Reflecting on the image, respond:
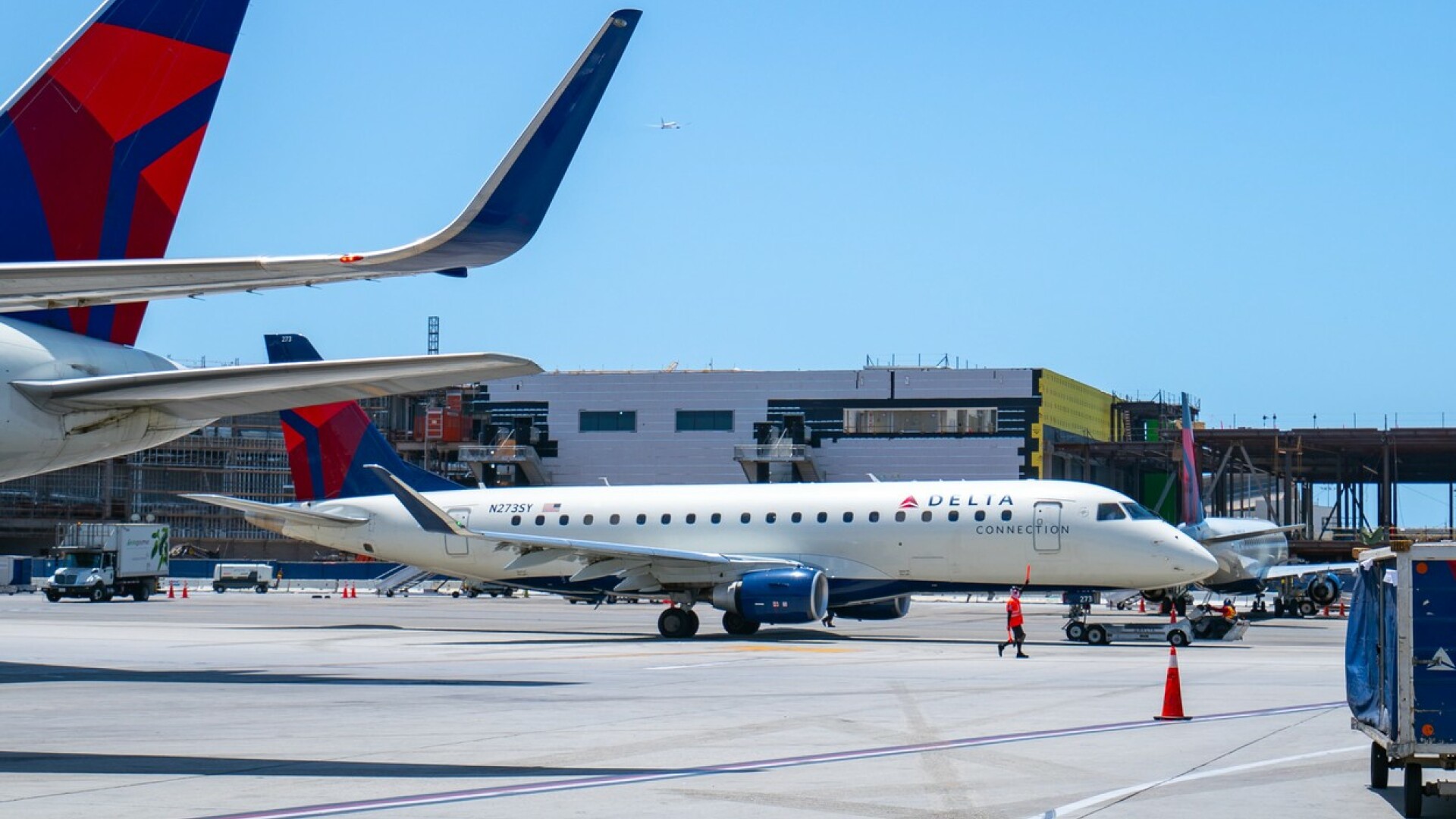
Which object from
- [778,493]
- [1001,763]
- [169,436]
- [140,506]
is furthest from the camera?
[140,506]

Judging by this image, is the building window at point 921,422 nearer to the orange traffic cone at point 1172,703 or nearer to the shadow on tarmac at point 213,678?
the shadow on tarmac at point 213,678

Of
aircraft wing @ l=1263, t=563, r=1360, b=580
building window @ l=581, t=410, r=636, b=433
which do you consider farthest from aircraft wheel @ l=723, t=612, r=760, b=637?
building window @ l=581, t=410, r=636, b=433

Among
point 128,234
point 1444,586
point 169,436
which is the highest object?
point 128,234

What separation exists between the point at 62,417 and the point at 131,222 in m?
2.91

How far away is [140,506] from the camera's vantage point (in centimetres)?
10588

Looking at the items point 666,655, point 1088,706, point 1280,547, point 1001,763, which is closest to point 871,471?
point 1280,547

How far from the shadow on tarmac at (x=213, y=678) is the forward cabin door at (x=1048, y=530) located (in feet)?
46.7

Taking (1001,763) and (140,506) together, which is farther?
(140,506)

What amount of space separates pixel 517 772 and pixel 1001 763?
163 inches

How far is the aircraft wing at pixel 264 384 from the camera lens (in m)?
13.5

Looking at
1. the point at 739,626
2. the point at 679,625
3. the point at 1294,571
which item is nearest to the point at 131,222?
the point at 679,625

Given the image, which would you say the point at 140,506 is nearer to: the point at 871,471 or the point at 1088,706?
the point at 871,471

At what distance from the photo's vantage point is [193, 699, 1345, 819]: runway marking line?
1073cm

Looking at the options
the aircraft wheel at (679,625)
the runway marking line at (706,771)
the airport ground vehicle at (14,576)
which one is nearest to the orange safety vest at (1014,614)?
the aircraft wheel at (679,625)
